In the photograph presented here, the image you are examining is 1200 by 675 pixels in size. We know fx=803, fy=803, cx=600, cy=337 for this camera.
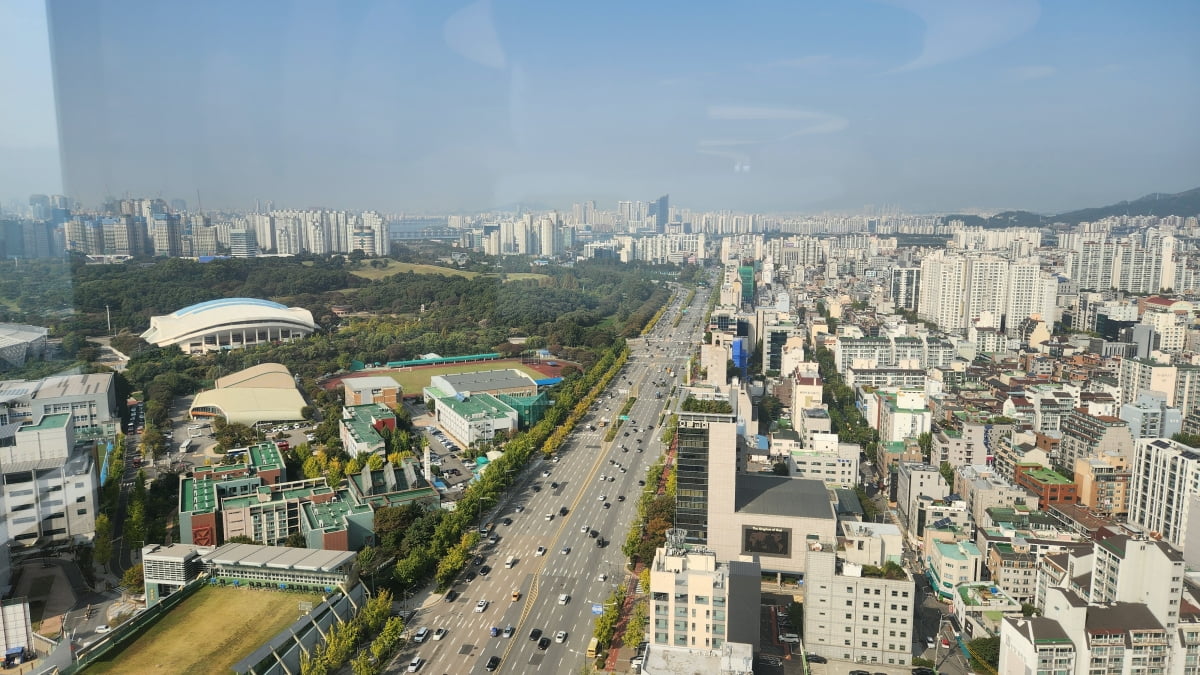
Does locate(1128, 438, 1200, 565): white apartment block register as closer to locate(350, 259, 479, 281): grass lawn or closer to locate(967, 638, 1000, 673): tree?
locate(967, 638, 1000, 673): tree

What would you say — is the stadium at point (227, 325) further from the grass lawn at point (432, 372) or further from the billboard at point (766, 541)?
the billboard at point (766, 541)

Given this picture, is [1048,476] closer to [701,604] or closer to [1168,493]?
[1168,493]

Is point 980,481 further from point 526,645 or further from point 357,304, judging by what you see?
point 357,304

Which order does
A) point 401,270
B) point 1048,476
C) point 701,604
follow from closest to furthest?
point 701,604
point 1048,476
point 401,270

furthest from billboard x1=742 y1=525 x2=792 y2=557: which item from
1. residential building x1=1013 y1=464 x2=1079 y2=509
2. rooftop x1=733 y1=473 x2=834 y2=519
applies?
residential building x1=1013 y1=464 x2=1079 y2=509

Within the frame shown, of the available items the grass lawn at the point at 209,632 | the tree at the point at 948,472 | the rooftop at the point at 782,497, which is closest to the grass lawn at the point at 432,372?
the tree at the point at 948,472

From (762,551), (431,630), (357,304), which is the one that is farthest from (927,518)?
(357,304)

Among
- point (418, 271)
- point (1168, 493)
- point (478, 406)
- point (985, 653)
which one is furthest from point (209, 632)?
point (418, 271)
